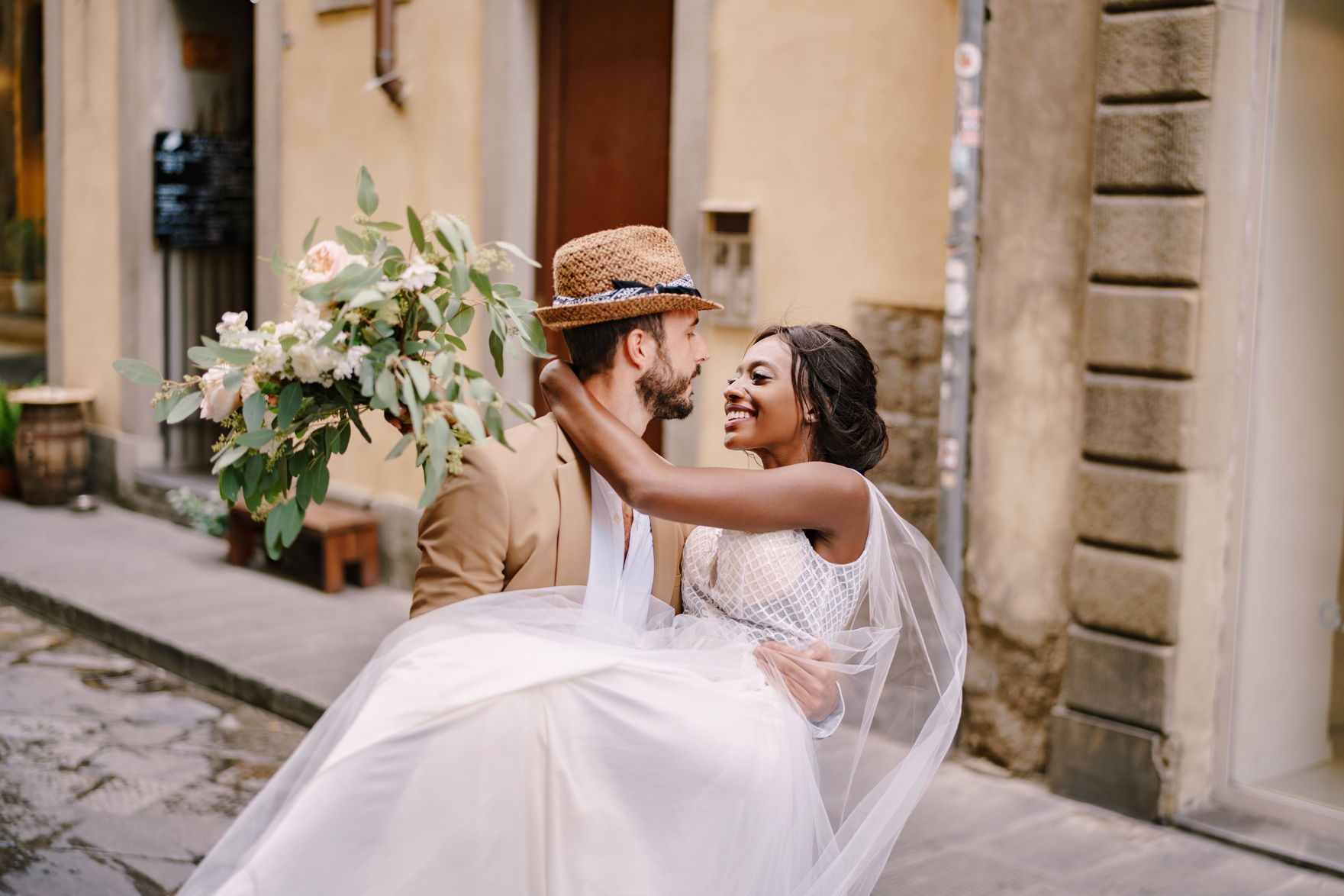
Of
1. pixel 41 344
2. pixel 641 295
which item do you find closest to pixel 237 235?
pixel 41 344

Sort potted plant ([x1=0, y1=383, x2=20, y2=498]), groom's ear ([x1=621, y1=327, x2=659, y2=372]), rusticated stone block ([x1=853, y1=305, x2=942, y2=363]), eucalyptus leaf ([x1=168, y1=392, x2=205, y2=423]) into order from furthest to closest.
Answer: potted plant ([x1=0, y1=383, x2=20, y2=498])
rusticated stone block ([x1=853, y1=305, x2=942, y2=363])
groom's ear ([x1=621, y1=327, x2=659, y2=372])
eucalyptus leaf ([x1=168, y1=392, x2=205, y2=423])

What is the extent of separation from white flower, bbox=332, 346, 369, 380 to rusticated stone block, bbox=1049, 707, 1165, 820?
3.51m

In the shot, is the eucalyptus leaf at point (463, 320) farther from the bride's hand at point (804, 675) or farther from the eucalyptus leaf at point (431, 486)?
the bride's hand at point (804, 675)

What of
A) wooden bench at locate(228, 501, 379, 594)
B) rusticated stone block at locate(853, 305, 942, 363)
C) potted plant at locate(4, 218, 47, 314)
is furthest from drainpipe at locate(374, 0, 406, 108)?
potted plant at locate(4, 218, 47, 314)

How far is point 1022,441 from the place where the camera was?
5082mm

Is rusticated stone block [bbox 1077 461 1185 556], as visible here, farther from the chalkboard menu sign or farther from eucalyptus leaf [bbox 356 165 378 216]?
the chalkboard menu sign

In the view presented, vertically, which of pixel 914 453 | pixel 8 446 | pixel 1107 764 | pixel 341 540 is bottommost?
pixel 1107 764

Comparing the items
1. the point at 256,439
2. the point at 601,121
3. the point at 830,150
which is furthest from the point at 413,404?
the point at 601,121

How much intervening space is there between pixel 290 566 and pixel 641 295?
6219 mm

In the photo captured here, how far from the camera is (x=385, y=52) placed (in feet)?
26.3

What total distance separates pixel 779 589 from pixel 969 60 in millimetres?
2961

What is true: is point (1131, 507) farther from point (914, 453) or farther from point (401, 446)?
point (401, 446)

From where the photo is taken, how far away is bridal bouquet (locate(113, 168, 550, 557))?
7.23 feet

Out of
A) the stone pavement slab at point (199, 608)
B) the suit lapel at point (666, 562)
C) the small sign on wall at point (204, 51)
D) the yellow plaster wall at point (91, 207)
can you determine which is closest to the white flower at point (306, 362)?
the suit lapel at point (666, 562)
